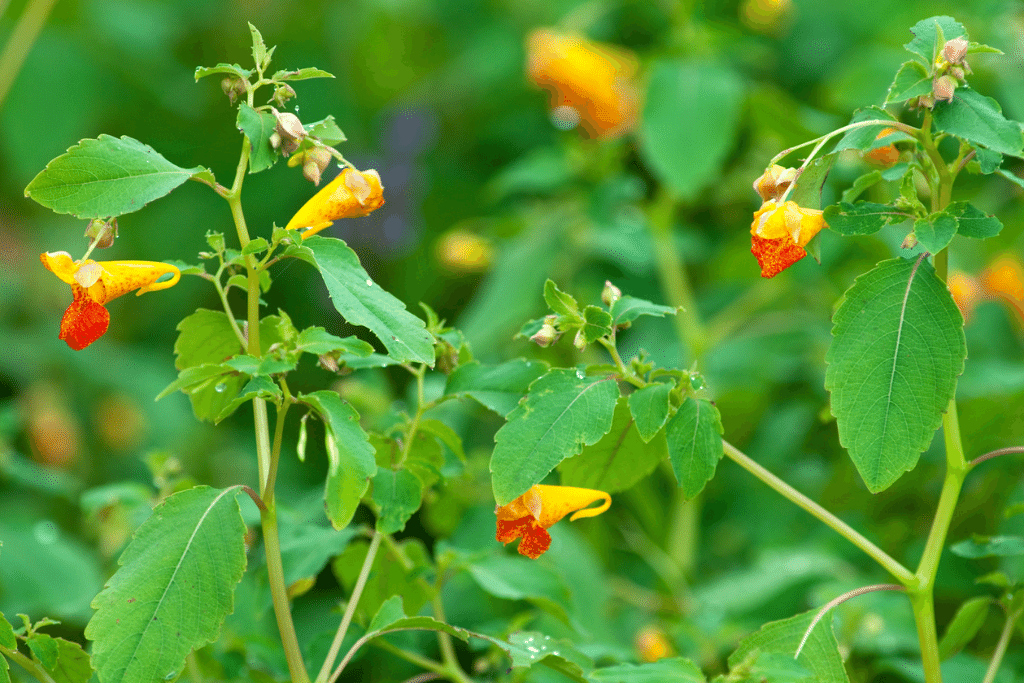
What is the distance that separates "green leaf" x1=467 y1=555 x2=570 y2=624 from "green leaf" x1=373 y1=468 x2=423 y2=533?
146 mm

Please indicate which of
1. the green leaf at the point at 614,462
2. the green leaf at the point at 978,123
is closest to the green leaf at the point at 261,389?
the green leaf at the point at 614,462

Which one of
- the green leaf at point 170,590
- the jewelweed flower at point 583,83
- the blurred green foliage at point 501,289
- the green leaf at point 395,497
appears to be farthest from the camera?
the jewelweed flower at point 583,83

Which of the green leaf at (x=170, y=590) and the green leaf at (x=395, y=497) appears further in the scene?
the green leaf at (x=395, y=497)

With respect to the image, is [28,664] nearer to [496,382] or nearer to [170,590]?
[170,590]

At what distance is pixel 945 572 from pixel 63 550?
1.16 m

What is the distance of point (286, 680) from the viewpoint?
823mm

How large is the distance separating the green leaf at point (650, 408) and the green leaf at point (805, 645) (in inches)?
7.0

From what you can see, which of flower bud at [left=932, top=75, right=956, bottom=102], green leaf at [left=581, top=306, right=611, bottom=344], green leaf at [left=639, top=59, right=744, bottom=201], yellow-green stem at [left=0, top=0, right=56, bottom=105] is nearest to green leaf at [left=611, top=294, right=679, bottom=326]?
green leaf at [left=581, top=306, right=611, bottom=344]

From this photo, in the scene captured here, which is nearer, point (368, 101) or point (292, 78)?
point (292, 78)

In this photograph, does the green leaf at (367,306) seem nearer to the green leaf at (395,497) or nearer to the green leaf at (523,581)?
the green leaf at (395,497)

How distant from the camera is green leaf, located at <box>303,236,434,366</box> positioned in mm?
595

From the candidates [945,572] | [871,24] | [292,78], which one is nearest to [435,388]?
[292,78]

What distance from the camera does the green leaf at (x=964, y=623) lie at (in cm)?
75

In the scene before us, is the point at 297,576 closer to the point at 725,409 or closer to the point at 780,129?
the point at 725,409
